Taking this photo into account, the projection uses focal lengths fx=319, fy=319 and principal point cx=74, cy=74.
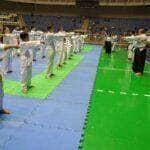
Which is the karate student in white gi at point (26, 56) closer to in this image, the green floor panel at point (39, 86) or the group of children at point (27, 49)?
the group of children at point (27, 49)

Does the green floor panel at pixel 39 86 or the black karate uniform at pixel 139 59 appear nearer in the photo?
the green floor panel at pixel 39 86

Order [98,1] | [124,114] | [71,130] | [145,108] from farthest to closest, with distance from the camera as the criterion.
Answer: [98,1]
[145,108]
[124,114]
[71,130]

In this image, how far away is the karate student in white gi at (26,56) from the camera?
29.9ft

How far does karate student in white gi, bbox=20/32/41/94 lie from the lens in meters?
9.12

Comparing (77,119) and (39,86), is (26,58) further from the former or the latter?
(77,119)

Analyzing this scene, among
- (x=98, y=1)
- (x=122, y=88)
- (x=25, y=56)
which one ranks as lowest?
(x=122, y=88)

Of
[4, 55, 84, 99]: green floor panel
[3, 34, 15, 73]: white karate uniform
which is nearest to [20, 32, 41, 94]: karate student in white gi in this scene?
[4, 55, 84, 99]: green floor panel

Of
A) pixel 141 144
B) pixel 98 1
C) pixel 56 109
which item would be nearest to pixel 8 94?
pixel 56 109

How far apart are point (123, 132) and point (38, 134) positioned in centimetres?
173

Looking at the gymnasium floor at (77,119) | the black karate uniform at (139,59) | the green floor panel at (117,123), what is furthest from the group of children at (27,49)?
the black karate uniform at (139,59)

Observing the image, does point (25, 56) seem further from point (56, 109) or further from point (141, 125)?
Answer: point (141, 125)

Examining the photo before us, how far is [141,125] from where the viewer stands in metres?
7.07

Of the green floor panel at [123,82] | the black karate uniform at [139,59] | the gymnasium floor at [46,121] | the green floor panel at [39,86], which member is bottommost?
the green floor panel at [123,82]

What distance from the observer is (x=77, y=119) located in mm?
A: 7203
